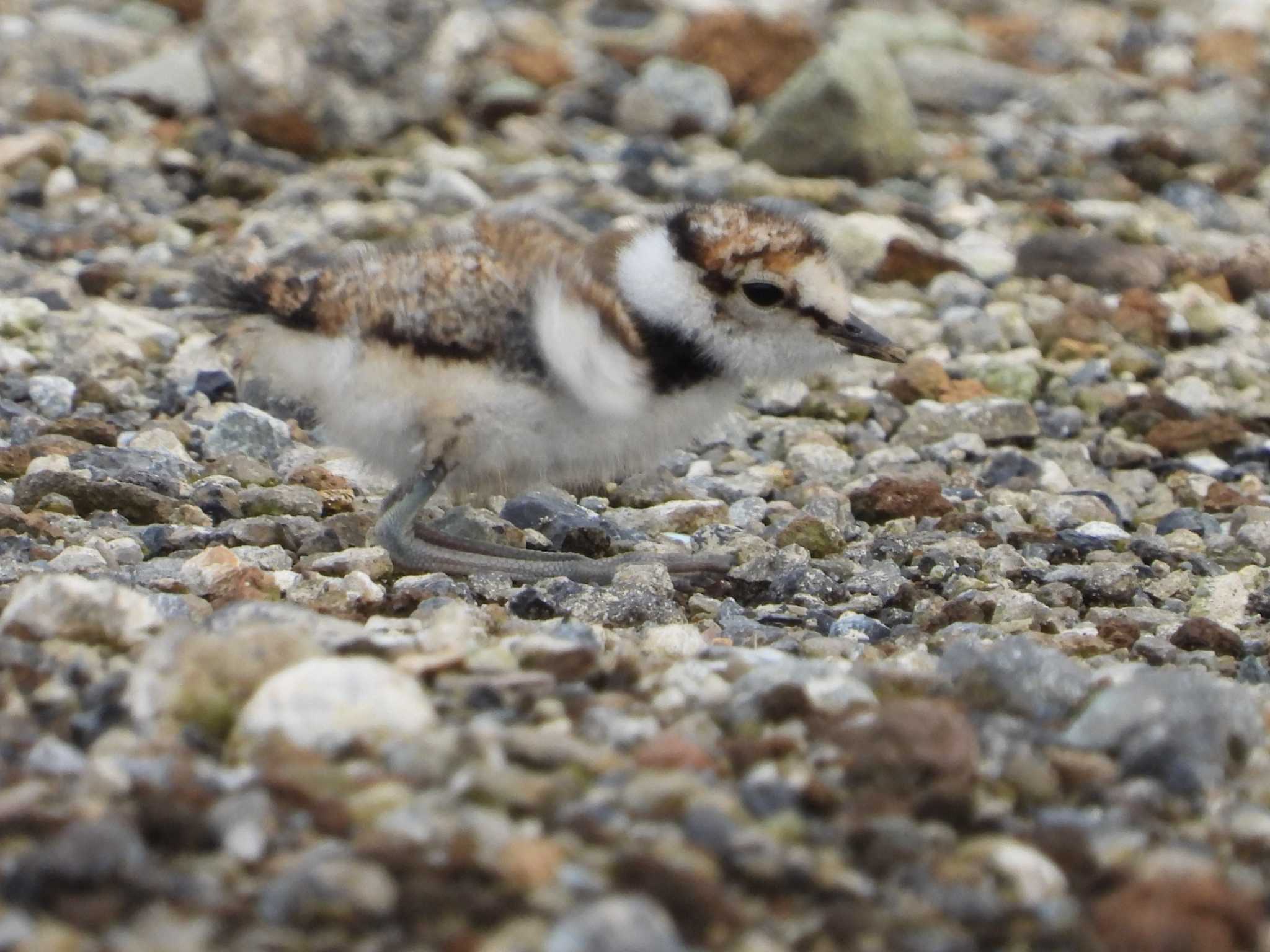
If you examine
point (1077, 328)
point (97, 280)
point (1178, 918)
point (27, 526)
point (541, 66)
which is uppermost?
point (1178, 918)

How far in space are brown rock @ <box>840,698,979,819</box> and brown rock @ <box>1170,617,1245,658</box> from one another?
4.15ft

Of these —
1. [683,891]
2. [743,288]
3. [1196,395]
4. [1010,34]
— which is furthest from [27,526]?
[1010,34]

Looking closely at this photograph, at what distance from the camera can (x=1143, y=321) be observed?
595 cm

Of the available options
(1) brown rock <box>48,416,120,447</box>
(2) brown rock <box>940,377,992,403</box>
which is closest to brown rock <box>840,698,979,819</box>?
(1) brown rock <box>48,416,120,447</box>

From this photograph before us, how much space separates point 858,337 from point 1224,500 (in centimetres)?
140

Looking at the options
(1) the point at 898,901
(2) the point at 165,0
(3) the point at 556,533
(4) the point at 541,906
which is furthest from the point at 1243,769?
(2) the point at 165,0

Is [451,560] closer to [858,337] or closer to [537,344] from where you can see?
[537,344]

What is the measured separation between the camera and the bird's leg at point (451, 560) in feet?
12.3

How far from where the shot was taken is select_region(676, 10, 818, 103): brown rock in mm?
8320

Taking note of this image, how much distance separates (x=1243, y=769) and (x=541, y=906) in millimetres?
1066

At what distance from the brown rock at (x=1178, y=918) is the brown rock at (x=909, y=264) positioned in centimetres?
440

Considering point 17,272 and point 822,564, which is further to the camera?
point 17,272

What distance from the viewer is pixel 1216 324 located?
6035 millimetres

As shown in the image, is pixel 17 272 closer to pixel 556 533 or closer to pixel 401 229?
pixel 401 229
